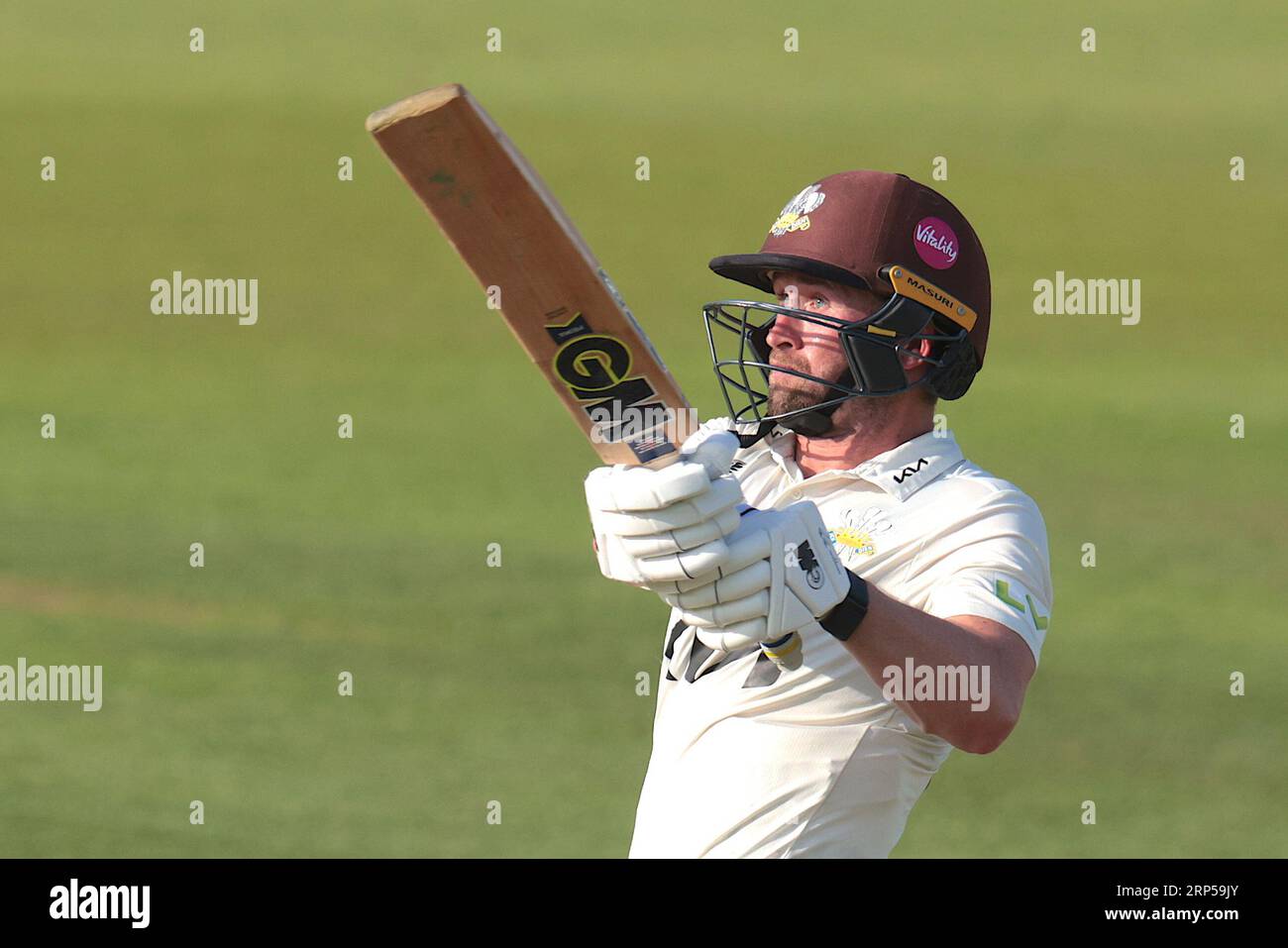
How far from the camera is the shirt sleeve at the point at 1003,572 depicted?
3.79 meters

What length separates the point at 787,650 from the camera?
3.63m

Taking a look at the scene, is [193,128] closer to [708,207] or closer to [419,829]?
[708,207]

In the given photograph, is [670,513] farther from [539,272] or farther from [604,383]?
[539,272]

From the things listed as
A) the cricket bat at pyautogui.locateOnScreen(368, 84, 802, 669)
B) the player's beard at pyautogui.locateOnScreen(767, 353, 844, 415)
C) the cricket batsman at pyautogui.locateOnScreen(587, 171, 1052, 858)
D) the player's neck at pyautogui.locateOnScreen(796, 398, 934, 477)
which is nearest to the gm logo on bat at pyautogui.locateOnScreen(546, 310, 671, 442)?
the cricket bat at pyautogui.locateOnScreen(368, 84, 802, 669)

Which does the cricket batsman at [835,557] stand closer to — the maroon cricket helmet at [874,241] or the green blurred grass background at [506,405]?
the maroon cricket helmet at [874,241]

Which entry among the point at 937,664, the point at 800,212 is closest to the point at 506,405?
the point at 800,212

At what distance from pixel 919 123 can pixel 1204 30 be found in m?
4.65

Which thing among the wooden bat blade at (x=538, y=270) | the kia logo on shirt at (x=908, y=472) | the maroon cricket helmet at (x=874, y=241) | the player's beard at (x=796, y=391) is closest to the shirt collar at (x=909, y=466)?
the kia logo on shirt at (x=908, y=472)

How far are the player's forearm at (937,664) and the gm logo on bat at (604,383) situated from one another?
1.64 feet

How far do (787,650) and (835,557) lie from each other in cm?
23

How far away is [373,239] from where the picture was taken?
22641 millimetres

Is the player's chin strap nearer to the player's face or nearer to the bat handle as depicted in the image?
the player's face

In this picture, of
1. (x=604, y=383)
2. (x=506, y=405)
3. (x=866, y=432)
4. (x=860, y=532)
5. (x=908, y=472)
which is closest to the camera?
(x=604, y=383)

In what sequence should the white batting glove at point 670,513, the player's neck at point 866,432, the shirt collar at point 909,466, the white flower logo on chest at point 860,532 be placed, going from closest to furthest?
the white batting glove at point 670,513 → the white flower logo on chest at point 860,532 → the shirt collar at point 909,466 → the player's neck at point 866,432
